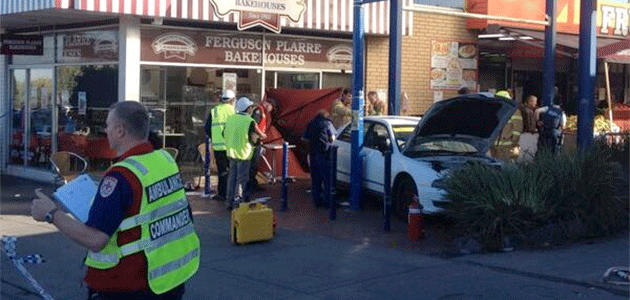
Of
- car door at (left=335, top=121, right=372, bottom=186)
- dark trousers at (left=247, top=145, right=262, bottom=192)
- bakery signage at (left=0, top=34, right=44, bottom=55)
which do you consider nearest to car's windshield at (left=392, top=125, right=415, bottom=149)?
car door at (left=335, top=121, right=372, bottom=186)

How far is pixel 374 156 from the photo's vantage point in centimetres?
1384

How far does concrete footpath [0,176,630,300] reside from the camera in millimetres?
8680

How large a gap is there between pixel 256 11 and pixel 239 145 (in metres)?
3.61

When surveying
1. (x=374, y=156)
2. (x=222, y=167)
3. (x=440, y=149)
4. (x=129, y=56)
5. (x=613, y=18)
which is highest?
(x=613, y=18)

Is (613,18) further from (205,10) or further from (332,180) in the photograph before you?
(332,180)

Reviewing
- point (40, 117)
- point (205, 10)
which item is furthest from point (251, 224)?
point (40, 117)

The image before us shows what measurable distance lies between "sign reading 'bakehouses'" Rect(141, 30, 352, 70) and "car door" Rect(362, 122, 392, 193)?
436 cm

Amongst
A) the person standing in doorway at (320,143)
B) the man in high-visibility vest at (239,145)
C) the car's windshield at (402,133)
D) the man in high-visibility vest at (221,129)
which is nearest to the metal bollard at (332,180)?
the person standing in doorway at (320,143)

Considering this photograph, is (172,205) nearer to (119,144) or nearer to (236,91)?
(119,144)

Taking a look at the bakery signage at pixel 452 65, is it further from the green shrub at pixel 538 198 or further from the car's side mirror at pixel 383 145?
the green shrub at pixel 538 198

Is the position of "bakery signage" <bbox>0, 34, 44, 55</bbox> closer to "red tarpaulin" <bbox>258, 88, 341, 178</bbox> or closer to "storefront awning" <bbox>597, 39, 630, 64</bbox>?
"red tarpaulin" <bbox>258, 88, 341, 178</bbox>

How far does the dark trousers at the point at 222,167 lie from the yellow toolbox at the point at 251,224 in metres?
3.29

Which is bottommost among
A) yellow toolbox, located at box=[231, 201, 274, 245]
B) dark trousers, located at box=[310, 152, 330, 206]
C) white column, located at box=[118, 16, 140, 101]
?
yellow toolbox, located at box=[231, 201, 274, 245]

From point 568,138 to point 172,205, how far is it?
14.2 m
